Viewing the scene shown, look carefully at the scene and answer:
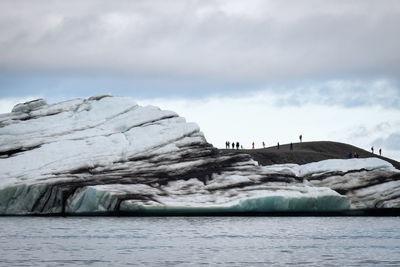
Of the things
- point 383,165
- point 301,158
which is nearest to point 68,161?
point 383,165

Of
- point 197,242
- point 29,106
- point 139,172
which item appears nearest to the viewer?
point 197,242

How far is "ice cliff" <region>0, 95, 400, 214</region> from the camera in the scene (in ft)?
168

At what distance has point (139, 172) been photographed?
55.2 metres

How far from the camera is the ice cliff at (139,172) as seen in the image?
51.2 metres

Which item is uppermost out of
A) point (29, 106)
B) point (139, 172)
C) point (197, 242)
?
point (29, 106)

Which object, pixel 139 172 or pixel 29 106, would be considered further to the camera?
pixel 29 106

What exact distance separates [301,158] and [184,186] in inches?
1566

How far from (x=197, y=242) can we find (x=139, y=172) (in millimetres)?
19386

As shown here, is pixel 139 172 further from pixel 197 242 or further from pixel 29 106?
pixel 197 242

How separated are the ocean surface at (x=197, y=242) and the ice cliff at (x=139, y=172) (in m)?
1.38

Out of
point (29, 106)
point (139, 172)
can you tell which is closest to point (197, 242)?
point (139, 172)

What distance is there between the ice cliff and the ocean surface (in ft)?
4.53

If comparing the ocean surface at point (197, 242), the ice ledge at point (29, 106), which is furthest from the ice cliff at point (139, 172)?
the ocean surface at point (197, 242)

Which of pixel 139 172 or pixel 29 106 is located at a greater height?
pixel 29 106
